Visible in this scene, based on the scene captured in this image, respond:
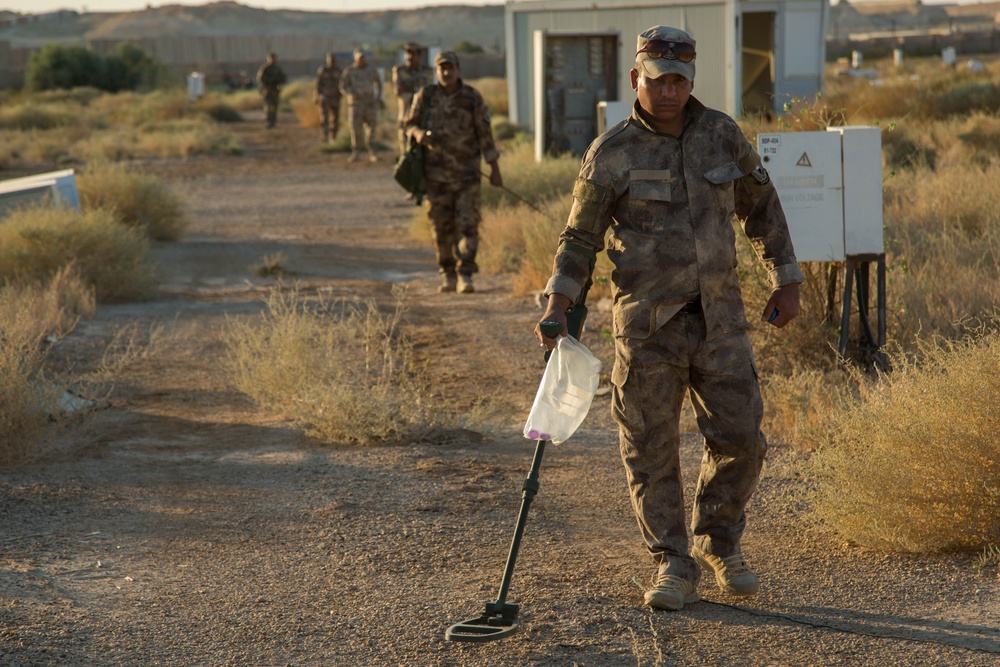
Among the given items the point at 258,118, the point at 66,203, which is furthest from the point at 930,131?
the point at 258,118

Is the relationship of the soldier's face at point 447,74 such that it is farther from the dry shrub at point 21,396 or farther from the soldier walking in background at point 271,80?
the soldier walking in background at point 271,80

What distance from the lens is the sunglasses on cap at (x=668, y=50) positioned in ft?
11.8

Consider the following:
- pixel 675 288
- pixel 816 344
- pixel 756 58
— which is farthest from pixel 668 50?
pixel 756 58

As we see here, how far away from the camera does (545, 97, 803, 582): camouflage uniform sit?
12.0 ft

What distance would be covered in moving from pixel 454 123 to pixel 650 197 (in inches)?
241

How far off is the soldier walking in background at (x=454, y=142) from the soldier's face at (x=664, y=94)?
18.9 ft

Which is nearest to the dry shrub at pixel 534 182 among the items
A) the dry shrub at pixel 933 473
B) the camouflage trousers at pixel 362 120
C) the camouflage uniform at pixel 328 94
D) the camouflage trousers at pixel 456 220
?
the camouflage trousers at pixel 456 220

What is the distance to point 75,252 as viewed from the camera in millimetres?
10070

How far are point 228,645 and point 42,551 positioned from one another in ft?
4.13

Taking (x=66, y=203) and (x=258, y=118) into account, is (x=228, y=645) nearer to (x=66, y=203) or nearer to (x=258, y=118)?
(x=66, y=203)

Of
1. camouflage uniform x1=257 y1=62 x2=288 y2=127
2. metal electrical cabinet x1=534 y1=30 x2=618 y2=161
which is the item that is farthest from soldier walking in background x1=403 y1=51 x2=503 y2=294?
camouflage uniform x1=257 y1=62 x2=288 y2=127

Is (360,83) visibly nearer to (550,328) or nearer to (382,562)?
(382,562)

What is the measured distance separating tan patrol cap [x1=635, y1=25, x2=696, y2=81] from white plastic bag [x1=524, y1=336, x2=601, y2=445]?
0.86 m

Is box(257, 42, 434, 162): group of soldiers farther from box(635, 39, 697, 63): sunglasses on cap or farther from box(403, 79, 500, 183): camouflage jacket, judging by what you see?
box(635, 39, 697, 63): sunglasses on cap
